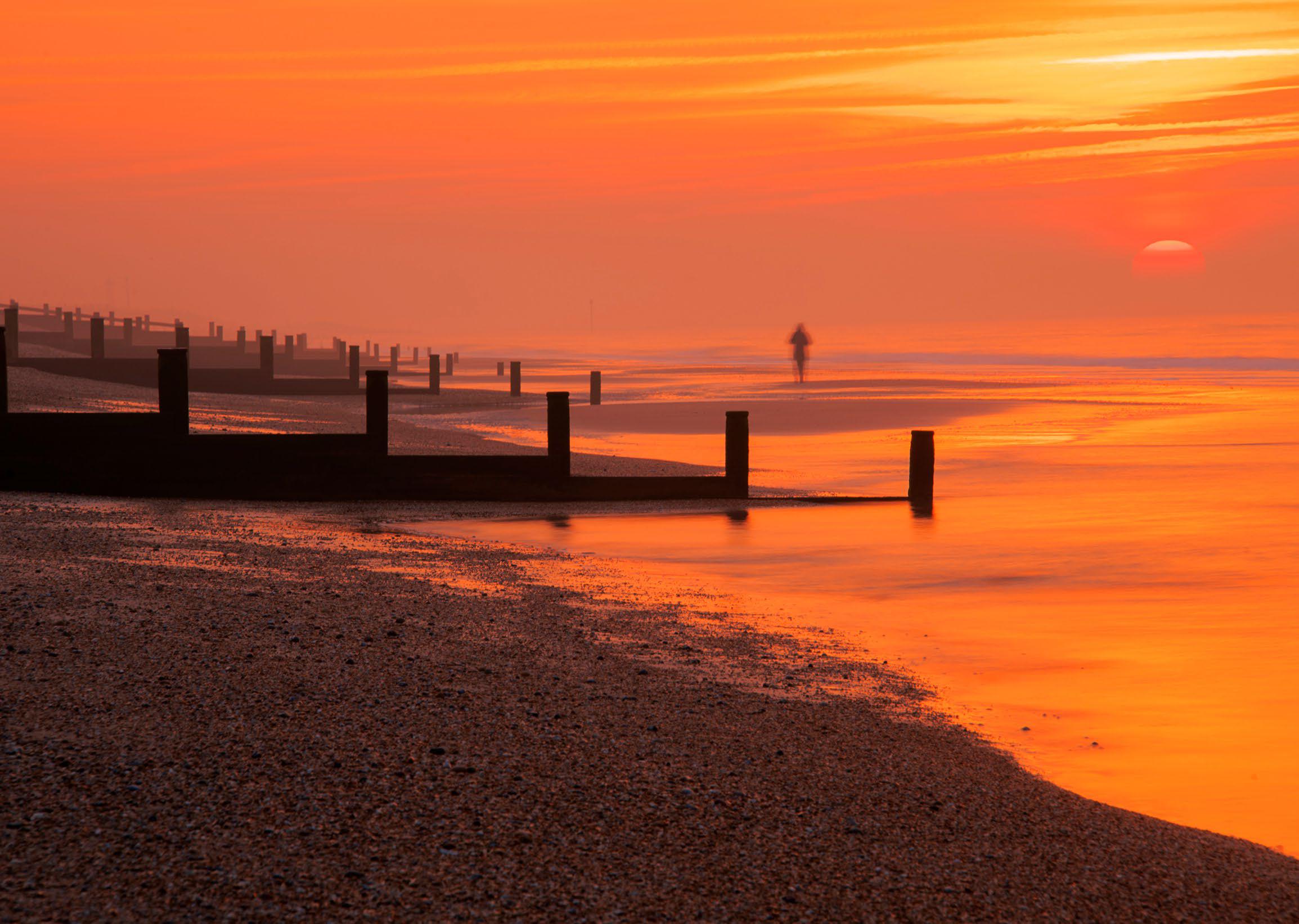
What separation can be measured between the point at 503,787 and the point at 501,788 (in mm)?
13

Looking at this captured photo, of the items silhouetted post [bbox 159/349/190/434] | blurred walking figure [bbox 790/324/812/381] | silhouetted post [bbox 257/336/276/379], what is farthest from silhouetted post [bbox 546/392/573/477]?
blurred walking figure [bbox 790/324/812/381]

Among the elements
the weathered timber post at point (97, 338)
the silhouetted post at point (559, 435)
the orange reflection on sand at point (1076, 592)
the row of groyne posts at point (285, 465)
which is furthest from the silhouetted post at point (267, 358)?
the silhouetted post at point (559, 435)

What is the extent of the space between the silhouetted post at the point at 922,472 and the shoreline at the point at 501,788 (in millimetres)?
7967

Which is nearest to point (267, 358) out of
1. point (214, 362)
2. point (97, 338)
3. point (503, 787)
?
point (97, 338)

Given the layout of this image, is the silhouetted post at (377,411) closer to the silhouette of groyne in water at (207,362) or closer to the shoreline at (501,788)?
the shoreline at (501,788)

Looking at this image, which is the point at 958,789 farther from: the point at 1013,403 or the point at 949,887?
the point at 1013,403

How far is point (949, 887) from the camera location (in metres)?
4.30

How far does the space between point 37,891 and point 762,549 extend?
9.15 m

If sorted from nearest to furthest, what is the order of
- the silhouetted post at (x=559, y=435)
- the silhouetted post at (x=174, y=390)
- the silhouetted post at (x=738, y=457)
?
the silhouetted post at (x=174, y=390), the silhouetted post at (x=559, y=435), the silhouetted post at (x=738, y=457)

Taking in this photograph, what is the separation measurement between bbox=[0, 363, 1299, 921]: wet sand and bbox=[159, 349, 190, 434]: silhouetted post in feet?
19.1

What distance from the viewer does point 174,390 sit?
45.0ft

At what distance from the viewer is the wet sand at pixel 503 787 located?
4.12 m

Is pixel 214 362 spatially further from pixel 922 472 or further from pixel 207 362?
pixel 922 472

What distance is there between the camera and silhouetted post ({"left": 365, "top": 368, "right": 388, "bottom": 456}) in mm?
14547
